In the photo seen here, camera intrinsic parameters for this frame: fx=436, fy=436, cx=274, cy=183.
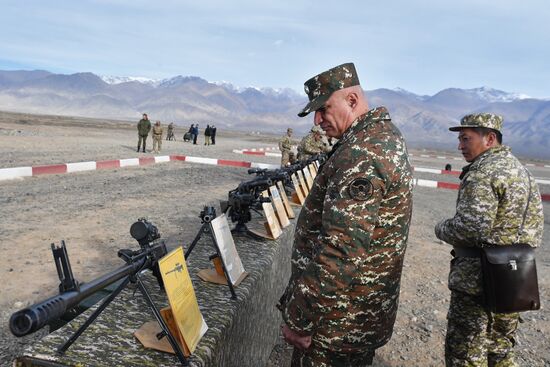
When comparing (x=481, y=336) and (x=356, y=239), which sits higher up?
(x=356, y=239)

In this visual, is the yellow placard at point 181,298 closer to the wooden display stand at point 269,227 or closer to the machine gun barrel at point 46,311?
the machine gun barrel at point 46,311

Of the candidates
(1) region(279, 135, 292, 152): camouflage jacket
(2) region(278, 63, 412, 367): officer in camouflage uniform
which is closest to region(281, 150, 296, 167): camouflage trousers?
(1) region(279, 135, 292, 152): camouflage jacket

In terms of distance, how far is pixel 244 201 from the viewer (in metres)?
3.81

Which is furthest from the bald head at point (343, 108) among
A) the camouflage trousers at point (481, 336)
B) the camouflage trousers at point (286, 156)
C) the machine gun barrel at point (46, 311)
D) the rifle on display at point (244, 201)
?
the camouflage trousers at point (286, 156)

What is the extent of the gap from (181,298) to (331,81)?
3.95 ft

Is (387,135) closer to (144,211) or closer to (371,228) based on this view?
(371,228)

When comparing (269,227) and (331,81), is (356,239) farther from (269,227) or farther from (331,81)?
(269,227)

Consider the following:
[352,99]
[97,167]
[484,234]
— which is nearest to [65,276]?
[352,99]

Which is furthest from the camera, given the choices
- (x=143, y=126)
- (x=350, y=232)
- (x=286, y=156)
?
(x=143, y=126)

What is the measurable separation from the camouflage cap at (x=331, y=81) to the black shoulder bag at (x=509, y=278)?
139 centimetres

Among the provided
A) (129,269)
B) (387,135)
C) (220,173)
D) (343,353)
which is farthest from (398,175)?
(220,173)

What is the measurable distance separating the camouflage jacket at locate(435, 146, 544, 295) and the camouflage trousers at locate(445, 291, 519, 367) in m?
0.14

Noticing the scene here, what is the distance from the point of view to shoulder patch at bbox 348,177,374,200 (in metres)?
1.80

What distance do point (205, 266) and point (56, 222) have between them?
4858mm
